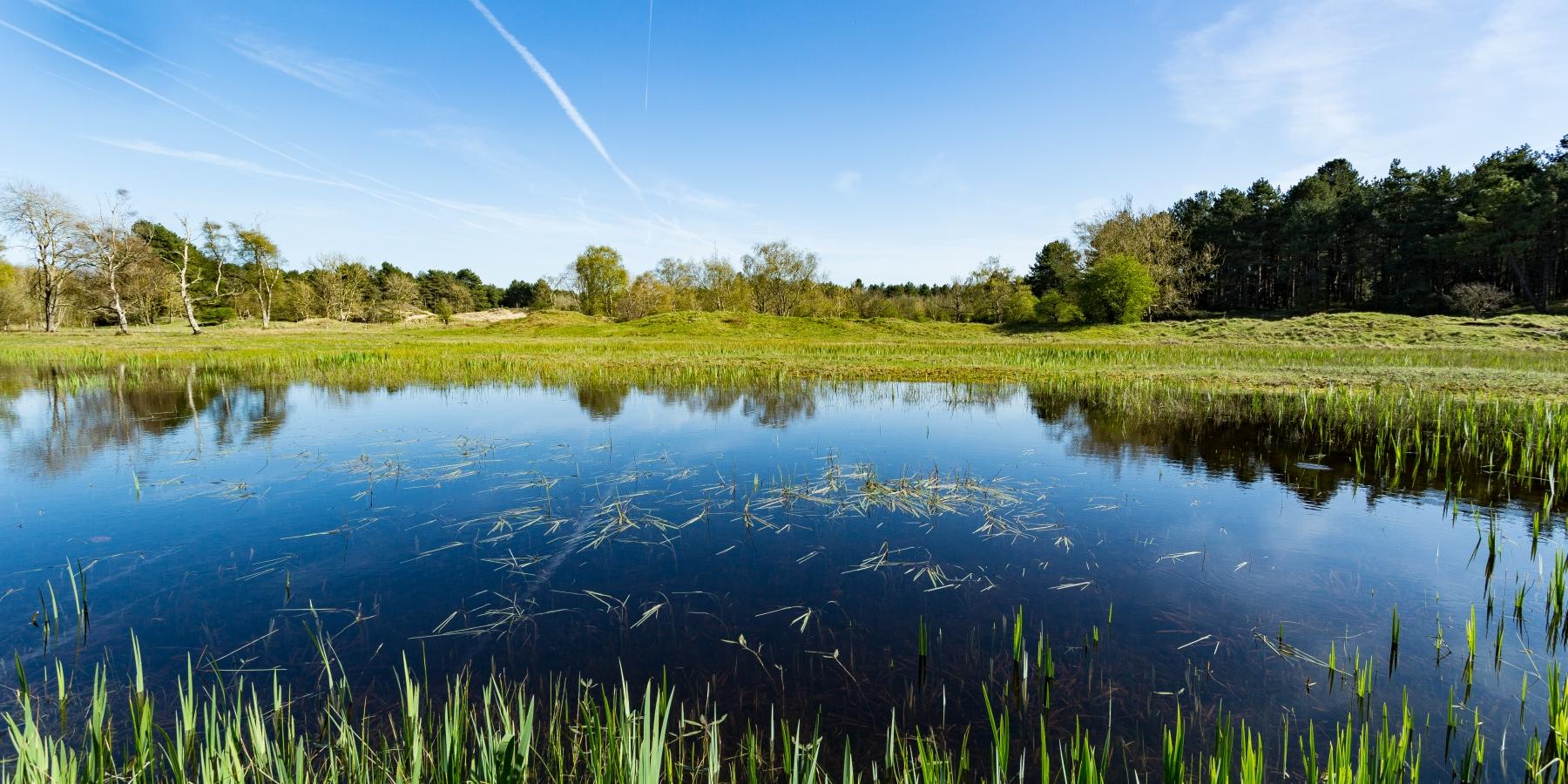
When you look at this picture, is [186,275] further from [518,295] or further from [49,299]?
[518,295]

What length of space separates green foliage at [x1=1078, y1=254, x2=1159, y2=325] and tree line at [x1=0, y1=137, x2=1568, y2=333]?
86mm

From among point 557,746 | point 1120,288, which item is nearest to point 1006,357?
point 1120,288

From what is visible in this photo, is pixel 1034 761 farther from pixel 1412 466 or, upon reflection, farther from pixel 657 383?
pixel 657 383

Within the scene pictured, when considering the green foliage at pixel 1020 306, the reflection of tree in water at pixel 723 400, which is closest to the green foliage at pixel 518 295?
the green foliage at pixel 1020 306

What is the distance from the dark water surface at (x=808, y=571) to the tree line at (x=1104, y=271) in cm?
4070

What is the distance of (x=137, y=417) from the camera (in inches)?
459

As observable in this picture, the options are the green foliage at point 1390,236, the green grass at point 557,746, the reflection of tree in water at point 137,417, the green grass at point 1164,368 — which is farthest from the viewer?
the green foliage at point 1390,236

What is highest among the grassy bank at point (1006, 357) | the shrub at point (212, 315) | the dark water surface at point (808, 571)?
the shrub at point (212, 315)

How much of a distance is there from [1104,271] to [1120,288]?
162cm

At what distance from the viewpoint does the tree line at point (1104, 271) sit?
134 ft

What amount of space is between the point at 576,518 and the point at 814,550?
2.52 metres

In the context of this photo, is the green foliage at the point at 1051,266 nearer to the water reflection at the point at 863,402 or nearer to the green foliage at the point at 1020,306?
the green foliage at the point at 1020,306

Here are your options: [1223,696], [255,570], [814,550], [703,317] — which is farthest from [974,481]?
[703,317]

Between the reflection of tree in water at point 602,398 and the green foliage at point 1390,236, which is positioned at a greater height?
the green foliage at point 1390,236
